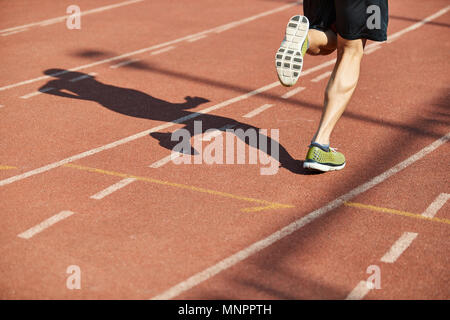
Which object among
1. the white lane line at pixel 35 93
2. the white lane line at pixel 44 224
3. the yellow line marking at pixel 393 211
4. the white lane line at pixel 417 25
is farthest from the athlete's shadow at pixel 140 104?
the white lane line at pixel 417 25

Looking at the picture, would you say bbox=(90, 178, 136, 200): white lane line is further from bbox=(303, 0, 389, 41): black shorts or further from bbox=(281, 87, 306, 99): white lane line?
bbox=(281, 87, 306, 99): white lane line

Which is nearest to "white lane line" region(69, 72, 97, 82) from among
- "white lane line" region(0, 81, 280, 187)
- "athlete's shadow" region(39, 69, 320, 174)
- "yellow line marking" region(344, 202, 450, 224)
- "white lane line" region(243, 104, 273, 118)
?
"athlete's shadow" region(39, 69, 320, 174)

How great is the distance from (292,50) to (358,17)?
60 centimetres

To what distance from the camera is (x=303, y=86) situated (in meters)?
8.80

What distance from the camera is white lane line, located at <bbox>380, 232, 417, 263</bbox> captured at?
14.7 feet

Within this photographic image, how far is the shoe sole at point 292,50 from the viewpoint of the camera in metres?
5.54

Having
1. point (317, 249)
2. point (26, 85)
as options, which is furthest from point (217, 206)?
point (26, 85)

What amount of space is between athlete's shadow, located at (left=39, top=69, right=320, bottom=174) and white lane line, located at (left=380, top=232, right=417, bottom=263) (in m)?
1.49

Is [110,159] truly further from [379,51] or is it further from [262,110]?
[379,51]

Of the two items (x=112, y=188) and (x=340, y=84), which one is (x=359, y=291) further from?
(x=112, y=188)

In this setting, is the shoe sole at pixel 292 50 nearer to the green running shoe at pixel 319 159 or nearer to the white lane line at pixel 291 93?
the green running shoe at pixel 319 159
